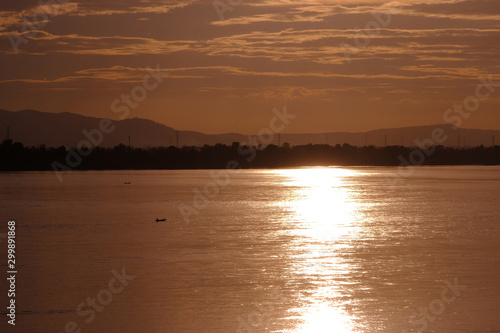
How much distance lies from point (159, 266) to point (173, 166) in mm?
145757

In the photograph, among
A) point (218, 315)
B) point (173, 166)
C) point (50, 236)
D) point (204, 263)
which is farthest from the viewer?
point (173, 166)

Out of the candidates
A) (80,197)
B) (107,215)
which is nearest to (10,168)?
(80,197)

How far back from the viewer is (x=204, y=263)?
23.6m

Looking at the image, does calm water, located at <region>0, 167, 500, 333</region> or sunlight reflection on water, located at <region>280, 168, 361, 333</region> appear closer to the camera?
sunlight reflection on water, located at <region>280, 168, 361, 333</region>

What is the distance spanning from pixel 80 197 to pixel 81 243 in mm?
31932

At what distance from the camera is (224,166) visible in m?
171

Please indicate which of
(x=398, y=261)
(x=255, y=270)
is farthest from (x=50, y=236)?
(x=398, y=261)

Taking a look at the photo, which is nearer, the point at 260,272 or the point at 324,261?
the point at 260,272

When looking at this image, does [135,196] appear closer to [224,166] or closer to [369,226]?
[369,226]

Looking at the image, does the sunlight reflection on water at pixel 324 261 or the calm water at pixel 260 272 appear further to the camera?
the calm water at pixel 260 272

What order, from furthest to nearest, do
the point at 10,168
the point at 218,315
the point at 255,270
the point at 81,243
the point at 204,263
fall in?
the point at 10,168, the point at 81,243, the point at 204,263, the point at 255,270, the point at 218,315

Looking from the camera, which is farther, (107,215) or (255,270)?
(107,215)

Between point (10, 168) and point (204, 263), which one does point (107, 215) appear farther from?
point (10, 168)

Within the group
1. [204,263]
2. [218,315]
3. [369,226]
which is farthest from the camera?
[369,226]
